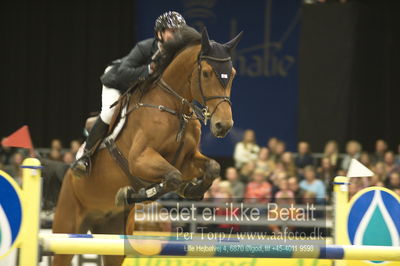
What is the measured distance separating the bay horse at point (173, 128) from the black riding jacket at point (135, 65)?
102 mm

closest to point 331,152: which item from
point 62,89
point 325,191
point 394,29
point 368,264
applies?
point 325,191

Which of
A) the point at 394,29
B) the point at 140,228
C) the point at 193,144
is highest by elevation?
the point at 394,29

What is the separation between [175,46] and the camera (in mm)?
4883

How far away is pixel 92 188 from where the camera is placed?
17.2 feet

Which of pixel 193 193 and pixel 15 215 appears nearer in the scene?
pixel 15 215

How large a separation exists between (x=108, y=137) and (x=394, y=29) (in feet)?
22.6

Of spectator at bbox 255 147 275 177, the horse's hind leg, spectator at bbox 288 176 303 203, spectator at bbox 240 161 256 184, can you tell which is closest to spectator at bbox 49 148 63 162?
spectator at bbox 240 161 256 184

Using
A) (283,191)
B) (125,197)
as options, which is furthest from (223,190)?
(125,197)

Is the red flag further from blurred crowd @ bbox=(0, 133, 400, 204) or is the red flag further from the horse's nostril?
blurred crowd @ bbox=(0, 133, 400, 204)

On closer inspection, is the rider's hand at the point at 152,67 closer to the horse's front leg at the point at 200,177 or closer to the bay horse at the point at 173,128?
the bay horse at the point at 173,128

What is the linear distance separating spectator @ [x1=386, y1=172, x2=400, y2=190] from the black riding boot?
369 centimetres

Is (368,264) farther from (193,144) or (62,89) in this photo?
(62,89)

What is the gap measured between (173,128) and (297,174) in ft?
13.1

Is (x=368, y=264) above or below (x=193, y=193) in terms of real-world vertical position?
below
